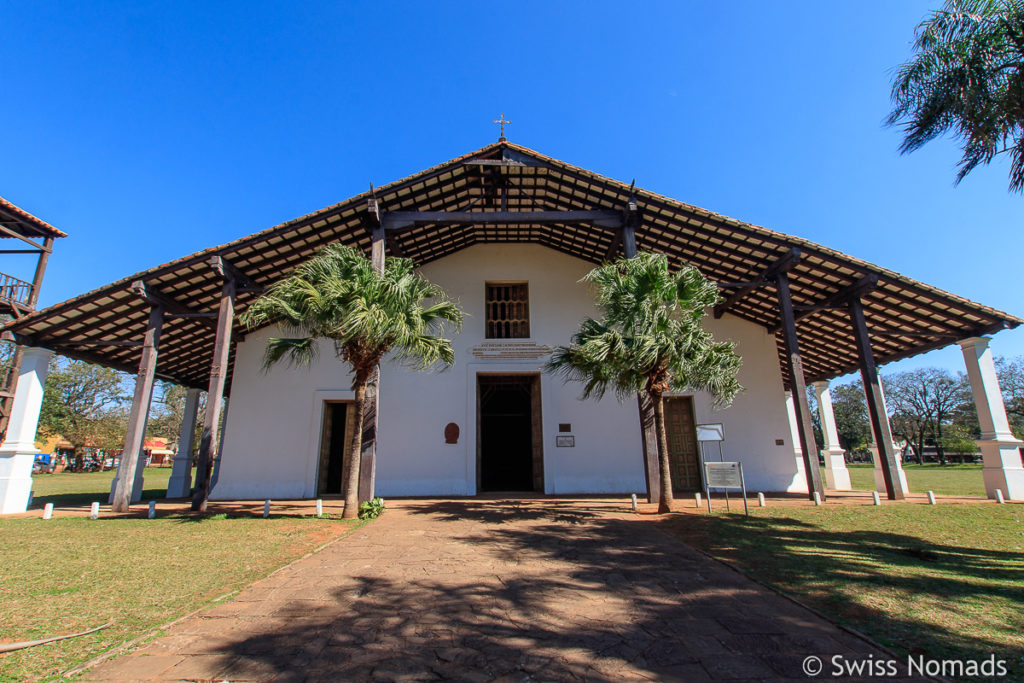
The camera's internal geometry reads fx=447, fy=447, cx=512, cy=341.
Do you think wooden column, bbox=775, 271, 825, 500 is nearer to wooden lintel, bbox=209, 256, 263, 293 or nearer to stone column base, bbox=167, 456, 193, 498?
wooden lintel, bbox=209, 256, 263, 293

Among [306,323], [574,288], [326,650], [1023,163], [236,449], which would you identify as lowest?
[326,650]

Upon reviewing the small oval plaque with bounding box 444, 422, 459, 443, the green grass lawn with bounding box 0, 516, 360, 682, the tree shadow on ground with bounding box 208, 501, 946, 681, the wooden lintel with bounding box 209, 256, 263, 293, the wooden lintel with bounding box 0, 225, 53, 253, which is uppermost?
the wooden lintel with bounding box 0, 225, 53, 253

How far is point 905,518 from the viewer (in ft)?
26.0

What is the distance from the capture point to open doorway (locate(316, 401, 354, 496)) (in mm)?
13211

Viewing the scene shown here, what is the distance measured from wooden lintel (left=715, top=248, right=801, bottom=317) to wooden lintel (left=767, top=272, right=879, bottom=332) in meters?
1.07

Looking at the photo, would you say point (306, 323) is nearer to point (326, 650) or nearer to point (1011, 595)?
point (326, 650)

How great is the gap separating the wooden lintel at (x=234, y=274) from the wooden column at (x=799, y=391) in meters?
12.8

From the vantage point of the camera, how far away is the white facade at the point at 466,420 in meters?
12.6

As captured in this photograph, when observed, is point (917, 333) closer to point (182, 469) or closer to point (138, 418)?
point (138, 418)

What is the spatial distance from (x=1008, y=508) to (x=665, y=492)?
6616 mm

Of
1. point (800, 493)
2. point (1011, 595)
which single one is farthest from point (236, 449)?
point (800, 493)

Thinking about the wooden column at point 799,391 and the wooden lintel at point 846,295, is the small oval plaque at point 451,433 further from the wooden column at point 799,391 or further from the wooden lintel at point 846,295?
the wooden lintel at point 846,295

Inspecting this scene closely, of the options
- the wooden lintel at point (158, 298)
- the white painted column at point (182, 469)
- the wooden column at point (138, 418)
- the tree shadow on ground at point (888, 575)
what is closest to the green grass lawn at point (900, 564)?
the tree shadow on ground at point (888, 575)

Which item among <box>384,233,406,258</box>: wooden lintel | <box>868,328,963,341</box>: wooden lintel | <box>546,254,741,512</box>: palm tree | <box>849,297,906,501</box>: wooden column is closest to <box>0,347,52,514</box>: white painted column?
<box>384,233,406,258</box>: wooden lintel
